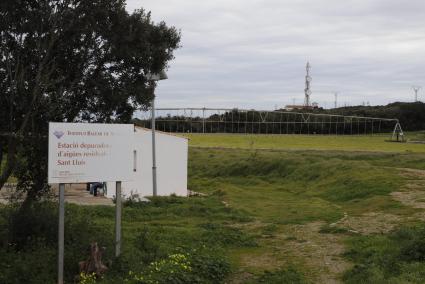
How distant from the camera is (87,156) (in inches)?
345

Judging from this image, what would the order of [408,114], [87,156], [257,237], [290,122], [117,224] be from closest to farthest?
[87,156] → [117,224] → [257,237] → [290,122] → [408,114]

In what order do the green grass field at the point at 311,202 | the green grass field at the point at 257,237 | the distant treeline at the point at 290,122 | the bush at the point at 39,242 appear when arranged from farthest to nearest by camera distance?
the distant treeline at the point at 290,122, the green grass field at the point at 311,202, the green grass field at the point at 257,237, the bush at the point at 39,242

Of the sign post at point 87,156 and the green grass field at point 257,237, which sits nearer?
the sign post at point 87,156

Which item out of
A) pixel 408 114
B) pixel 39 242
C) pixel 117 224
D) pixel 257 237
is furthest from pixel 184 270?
pixel 408 114

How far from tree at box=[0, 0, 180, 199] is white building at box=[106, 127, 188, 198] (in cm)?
1401

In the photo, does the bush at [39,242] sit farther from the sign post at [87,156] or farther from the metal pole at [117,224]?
the sign post at [87,156]

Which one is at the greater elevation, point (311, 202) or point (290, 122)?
point (290, 122)

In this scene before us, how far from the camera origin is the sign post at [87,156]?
8352 millimetres

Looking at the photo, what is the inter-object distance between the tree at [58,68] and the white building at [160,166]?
14.0 meters

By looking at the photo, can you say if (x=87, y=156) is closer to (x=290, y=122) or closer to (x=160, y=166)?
(x=160, y=166)

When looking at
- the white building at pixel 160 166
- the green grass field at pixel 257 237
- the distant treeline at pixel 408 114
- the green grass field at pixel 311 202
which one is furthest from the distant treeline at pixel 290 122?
the green grass field at pixel 257 237

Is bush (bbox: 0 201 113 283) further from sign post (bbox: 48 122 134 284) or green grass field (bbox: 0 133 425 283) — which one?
sign post (bbox: 48 122 134 284)

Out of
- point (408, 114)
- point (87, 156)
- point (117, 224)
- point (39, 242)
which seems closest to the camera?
point (87, 156)

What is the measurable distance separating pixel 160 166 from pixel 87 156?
56.0 ft
